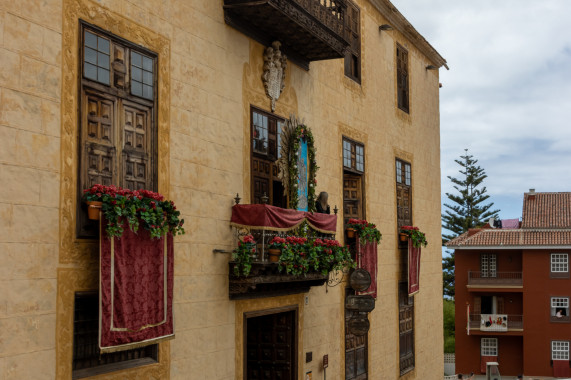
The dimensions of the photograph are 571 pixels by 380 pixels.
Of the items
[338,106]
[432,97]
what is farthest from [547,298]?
[338,106]

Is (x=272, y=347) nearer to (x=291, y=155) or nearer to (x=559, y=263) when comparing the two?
(x=291, y=155)

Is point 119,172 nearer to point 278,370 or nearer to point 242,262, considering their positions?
point 242,262

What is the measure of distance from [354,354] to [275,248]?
23.2 feet

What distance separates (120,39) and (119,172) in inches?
80.1

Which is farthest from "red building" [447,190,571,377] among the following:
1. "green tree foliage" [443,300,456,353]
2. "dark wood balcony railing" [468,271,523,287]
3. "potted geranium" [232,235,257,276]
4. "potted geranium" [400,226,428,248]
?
"potted geranium" [232,235,257,276]

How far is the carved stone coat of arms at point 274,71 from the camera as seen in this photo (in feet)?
47.2

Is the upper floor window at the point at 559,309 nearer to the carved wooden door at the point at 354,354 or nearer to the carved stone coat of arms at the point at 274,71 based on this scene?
the carved wooden door at the point at 354,354

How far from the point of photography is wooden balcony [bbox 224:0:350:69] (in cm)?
1295

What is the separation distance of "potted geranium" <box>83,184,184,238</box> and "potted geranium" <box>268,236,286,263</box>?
278 cm

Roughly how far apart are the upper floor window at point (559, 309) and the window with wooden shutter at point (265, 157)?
111ft

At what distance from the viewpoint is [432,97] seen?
27.0m

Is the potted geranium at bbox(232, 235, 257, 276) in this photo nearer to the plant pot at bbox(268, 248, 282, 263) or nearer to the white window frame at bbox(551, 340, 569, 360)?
the plant pot at bbox(268, 248, 282, 263)

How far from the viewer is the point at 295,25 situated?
45.1ft

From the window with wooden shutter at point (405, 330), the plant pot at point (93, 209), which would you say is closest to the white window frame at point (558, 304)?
the window with wooden shutter at point (405, 330)
